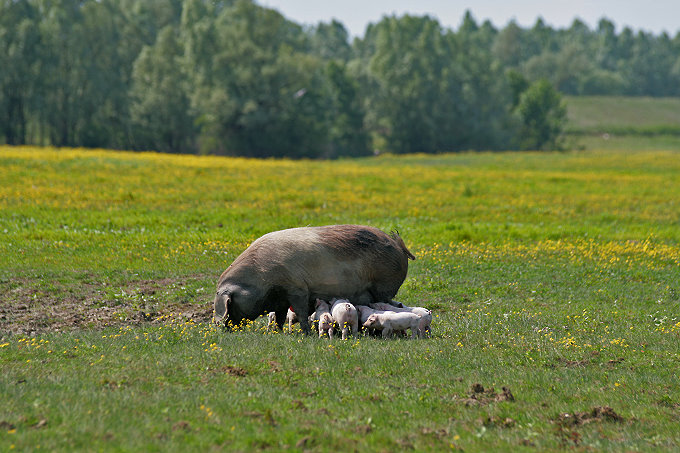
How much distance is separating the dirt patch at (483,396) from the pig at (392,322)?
3653 mm

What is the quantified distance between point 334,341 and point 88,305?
22.3ft

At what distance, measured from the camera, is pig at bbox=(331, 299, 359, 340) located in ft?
45.7

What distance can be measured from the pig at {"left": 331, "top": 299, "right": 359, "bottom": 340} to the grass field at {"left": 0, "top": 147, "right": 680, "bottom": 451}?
55 cm

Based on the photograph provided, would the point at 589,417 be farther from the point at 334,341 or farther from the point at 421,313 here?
the point at 421,313

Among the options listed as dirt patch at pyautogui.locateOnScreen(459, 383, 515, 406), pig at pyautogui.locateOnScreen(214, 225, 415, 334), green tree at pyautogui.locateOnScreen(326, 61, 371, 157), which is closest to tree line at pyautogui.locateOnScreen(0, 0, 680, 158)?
green tree at pyautogui.locateOnScreen(326, 61, 371, 157)

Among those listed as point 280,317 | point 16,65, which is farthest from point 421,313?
point 16,65

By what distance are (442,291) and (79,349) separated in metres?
9.96

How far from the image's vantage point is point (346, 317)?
14.0 metres

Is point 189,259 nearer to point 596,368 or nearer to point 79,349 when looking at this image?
point 79,349

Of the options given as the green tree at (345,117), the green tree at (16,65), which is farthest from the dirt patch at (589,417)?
the green tree at (345,117)

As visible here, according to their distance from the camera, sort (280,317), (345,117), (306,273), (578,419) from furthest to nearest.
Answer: (345,117) → (280,317) → (306,273) → (578,419)

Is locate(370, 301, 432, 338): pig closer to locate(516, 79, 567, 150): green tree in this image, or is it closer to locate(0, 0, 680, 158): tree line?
locate(0, 0, 680, 158): tree line

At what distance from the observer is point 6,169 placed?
133ft

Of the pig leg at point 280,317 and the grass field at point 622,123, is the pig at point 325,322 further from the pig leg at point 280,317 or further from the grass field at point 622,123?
the grass field at point 622,123
